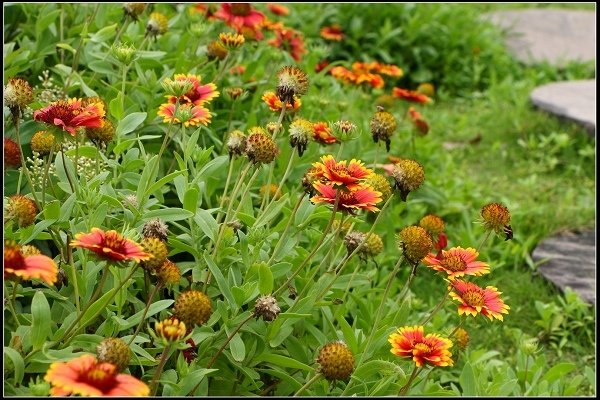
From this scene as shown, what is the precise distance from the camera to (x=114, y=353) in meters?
1.36

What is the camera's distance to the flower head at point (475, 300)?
1727 mm

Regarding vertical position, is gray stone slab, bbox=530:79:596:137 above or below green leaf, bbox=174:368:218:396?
below

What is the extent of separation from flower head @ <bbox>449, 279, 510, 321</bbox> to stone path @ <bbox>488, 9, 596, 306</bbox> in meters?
1.50

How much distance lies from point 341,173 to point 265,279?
0.88 feet

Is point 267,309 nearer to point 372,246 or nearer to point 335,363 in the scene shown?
point 335,363

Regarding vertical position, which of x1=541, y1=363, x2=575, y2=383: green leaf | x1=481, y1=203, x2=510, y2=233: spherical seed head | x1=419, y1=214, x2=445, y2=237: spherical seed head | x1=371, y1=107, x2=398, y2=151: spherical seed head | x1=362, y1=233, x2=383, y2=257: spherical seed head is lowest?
x1=541, y1=363, x2=575, y2=383: green leaf

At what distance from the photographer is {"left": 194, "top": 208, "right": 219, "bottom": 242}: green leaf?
1857 millimetres

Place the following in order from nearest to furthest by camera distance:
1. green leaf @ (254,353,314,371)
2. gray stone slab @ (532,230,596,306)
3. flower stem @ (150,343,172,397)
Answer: flower stem @ (150,343,172,397)
green leaf @ (254,353,314,371)
gray stone slab @ (532,230,596,306)

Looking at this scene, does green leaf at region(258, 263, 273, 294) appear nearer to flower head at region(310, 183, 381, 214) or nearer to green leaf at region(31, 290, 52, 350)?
flower head at region(310, 183, 381, 214)

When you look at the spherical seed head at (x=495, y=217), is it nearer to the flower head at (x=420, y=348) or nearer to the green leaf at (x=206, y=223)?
the flower head at (x=420, y=348)

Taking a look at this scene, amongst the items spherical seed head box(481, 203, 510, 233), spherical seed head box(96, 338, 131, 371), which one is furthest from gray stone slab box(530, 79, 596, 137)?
spherical seed head box(96, 338, 131, 371)

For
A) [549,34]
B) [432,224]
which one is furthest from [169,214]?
[549,34]

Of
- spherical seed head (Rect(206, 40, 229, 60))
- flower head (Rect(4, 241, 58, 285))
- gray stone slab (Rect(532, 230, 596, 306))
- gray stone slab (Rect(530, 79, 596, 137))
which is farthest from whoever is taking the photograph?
gray stone slab (Rect(530, 79, 596, 137))

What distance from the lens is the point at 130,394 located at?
1.21 m
